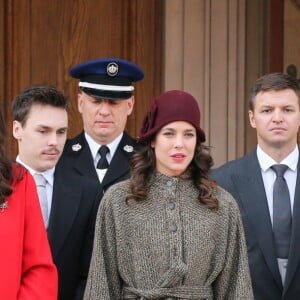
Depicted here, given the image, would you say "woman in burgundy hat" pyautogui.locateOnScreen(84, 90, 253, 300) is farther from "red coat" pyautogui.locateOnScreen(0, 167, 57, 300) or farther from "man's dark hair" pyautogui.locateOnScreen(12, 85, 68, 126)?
"man's dark hair" pyautogui.locateOnScreen(12, 85, 68, 126)

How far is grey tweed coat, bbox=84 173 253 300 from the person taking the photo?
3.98 m

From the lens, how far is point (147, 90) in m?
6.45

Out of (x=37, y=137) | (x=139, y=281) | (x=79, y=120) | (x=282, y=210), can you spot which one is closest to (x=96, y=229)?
(x=139, y=281)

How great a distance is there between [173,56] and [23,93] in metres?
1.89

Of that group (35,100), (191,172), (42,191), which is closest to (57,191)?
(42,191)

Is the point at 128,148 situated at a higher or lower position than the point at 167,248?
higher

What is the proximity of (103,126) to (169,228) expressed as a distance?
815 mm

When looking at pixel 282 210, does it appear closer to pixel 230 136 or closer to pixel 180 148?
pixel 180 148

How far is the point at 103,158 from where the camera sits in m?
4.76

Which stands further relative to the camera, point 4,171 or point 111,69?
point 111,69

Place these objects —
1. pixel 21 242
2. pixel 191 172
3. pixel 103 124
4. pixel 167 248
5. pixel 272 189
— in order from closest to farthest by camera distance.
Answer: pixel 21 242 → pixel 167 248 → pixel 191 172 → pixel 272 189 → pixel 103 124

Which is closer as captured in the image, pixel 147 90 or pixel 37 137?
pixel 37 137

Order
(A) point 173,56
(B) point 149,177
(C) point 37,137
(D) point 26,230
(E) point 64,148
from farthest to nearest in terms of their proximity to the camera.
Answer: (A) point 173,56 → (E) point 64,148 → (C) point 37,137 → (B) point 149,177 → (D) point 26,230

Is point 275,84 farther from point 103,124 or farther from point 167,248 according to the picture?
point 167,248
